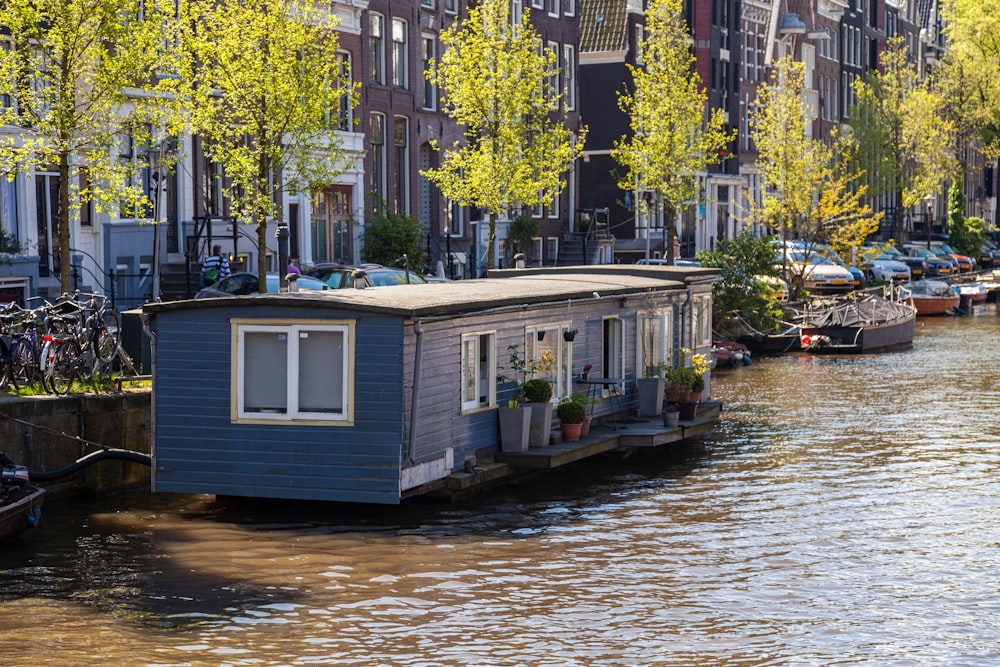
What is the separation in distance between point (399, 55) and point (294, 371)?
107ft

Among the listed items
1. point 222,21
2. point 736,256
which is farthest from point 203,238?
point 736,256

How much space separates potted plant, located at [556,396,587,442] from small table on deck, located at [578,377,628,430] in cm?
105

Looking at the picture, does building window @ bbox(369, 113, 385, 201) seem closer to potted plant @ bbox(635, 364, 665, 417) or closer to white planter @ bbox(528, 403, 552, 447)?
potted plant @ bbox(635, 364, 665, 417)

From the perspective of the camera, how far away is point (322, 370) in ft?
66.9

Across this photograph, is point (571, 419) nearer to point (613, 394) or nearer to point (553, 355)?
point (553, 355)

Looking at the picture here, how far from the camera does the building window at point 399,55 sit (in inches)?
2010

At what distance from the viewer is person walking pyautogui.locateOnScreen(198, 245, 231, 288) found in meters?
35.9

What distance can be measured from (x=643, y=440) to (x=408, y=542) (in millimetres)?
6692

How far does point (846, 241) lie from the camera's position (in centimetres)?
6050

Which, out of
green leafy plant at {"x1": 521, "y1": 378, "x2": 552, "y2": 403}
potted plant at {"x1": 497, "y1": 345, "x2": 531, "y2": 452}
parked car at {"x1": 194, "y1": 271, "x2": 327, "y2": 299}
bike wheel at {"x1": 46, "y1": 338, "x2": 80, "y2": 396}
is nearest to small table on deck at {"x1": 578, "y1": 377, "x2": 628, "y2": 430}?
green leafy plant at {"x1": 521, "y1": 378, "x2": 552, "y2": 403}

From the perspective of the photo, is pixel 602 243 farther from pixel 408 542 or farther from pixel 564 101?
pixel 408 542

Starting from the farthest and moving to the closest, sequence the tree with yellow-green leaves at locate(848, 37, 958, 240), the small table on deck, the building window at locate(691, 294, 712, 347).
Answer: the tree with yellow-green leaves at locate(848, 37, 958, 240)
the building window at locate(691, 294, 712, 347)
the small table on deck

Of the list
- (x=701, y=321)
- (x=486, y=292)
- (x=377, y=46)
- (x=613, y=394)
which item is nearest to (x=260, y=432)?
(x=486, y=292)

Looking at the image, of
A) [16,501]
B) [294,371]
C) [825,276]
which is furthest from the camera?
[825,276]
